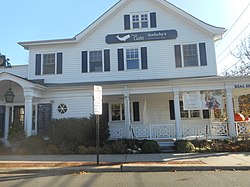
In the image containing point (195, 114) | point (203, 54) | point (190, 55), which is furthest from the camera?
point (195, 114)

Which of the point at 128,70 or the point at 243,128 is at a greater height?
the point at 128,70

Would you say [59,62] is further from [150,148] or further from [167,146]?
[167,146]

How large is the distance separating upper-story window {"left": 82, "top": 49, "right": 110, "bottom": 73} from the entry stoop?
241 inches

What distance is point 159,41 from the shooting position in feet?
54.3

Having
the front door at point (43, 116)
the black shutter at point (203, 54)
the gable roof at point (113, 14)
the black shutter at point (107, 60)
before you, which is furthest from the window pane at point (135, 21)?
the front door at point (43, 116)

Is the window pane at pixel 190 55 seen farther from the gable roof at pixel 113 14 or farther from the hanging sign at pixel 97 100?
the hanging sign at pixel 97 100

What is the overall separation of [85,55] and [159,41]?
202 inches

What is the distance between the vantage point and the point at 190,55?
16.3 m

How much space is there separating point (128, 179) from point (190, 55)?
36.4 ft

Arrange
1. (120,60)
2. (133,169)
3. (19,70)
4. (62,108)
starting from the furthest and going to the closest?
1. (19,70)
2. (120,60)
3. (62,108)
4. (133,169)

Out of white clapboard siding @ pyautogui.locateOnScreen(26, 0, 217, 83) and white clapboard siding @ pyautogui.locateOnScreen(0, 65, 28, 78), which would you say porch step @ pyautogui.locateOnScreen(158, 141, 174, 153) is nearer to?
white clapboard siding @ pyautogui.locateOnScreen(26, 0, 217, 83)

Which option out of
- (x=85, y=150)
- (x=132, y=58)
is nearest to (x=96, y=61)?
(x=132, y=58)

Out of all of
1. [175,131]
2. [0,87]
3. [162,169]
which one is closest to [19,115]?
[0,87]

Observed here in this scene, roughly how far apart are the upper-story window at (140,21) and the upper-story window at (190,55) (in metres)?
2.74
